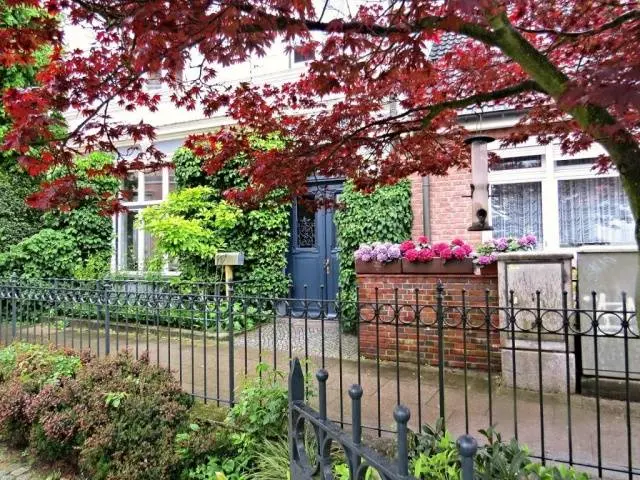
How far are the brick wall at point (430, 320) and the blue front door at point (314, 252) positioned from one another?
2685 millimetres

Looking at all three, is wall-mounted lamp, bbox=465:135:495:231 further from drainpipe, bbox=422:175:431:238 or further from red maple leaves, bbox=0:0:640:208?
drainpipe, bbox=422:175:431:238

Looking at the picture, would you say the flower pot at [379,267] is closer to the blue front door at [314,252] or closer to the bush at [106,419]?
the blue front door at [314,252]

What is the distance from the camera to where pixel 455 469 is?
8.13 feet

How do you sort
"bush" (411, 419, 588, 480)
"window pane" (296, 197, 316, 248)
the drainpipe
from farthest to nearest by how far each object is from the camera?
"window pane" (296, 197, 316, 248) → the drainpipe → "bush" (411, 419, 588, 480)

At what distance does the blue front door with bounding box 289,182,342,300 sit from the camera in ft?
28.6

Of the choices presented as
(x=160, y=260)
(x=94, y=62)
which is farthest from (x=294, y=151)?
(x=160, y=260)

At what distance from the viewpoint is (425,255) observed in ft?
18.2

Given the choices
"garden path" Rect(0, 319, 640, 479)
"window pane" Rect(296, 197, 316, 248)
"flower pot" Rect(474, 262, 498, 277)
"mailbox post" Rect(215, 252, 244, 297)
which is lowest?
"garden path" Rect(0, 319, 640, 479)

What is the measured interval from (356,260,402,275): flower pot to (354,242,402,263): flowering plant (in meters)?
0.05

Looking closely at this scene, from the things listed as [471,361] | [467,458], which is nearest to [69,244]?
[471,361]

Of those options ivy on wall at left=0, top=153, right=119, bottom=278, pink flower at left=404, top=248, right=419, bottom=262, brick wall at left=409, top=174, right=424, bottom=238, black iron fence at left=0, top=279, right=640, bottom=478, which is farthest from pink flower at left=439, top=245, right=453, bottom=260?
ivy on wall at left=0, top=153, right=119, bottom=278

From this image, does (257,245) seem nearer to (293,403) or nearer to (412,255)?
(412,255)

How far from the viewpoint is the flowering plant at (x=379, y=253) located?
18.8 feet

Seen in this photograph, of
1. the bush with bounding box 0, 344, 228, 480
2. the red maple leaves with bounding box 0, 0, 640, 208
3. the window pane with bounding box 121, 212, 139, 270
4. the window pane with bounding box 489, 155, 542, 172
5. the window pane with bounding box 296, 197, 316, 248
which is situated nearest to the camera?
the red maple leaves with bounding box 0, 0, 640, 208
